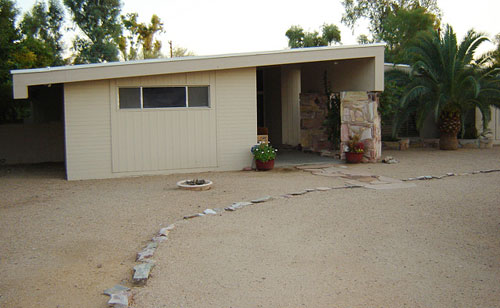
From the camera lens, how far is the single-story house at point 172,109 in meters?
10.3

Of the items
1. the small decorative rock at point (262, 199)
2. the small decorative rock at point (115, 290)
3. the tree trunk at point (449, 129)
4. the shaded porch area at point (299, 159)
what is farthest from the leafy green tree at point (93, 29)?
the small decorative rock at point (115, 290)

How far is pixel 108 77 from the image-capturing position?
10.1 m

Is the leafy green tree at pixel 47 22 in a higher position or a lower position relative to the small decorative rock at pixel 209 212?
higher

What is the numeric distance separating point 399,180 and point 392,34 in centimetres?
2035

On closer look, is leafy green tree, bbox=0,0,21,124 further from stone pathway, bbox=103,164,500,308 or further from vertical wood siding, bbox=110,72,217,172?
stone pathway, bbox=103,164,500,308

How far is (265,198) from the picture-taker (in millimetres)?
7906

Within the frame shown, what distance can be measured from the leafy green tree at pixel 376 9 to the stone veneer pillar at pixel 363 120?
62.0 ft

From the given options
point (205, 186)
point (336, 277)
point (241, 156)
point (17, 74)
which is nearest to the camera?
point (336, 277)

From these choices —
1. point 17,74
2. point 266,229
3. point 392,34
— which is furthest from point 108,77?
point 392,34

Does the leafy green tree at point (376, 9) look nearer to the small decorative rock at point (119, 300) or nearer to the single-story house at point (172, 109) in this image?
the single-story house at point (172, 109)

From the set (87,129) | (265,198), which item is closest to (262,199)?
(265,198)

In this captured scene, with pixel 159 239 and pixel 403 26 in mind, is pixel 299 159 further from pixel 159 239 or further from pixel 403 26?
pixel 403 26

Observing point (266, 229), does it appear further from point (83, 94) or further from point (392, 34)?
point (392, 34)

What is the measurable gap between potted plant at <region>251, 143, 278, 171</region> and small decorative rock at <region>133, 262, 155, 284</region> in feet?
21.5
